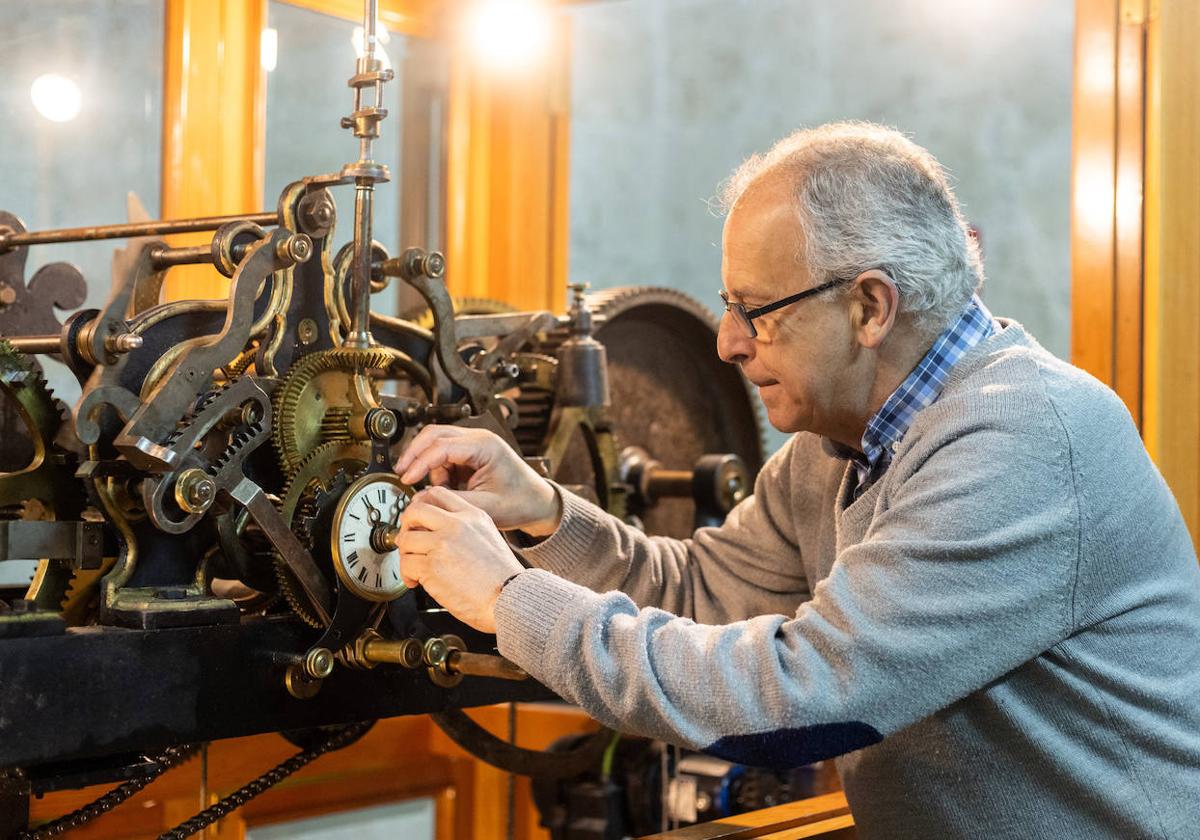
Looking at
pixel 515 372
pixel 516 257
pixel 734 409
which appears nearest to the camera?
pixel 515 372

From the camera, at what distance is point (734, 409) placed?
3156 mm

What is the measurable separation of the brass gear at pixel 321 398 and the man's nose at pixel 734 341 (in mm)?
418

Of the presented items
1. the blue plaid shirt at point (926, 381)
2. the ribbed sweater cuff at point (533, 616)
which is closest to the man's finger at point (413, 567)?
the ribbed sweater cuff at point (533, 616)

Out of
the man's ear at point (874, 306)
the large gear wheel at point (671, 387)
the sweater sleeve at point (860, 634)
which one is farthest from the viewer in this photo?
the large gear wheel at point (671, 387)

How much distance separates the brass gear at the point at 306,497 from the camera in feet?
5.57

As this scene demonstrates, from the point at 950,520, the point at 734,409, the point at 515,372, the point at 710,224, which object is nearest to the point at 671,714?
the point at 950,520

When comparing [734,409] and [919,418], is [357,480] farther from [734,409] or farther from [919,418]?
[734,409]

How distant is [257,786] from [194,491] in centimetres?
53

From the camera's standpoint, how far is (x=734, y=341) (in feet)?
5.96

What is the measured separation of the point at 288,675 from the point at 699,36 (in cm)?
402

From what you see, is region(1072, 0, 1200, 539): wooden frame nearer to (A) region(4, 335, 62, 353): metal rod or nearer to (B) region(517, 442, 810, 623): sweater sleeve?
(B) region(517, 442, 810, 623): sweater sleeve

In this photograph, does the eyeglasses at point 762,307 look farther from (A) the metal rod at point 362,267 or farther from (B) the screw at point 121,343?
(B) the screw at point 121,343

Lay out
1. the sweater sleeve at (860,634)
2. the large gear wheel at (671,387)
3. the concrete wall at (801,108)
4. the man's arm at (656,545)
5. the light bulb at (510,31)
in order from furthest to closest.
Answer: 1. the concrete wall at (801,108)
2. the light bulb at (510,31)
3. the large gear wheel at (671,387)
4. the man's arm at (656,545)
5. the sweater sleeve at (860,634)

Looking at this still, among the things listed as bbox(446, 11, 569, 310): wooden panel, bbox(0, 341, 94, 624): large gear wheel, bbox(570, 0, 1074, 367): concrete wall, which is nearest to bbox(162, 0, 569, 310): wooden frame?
bbox(446, 11, 569, 310): wooden panel
